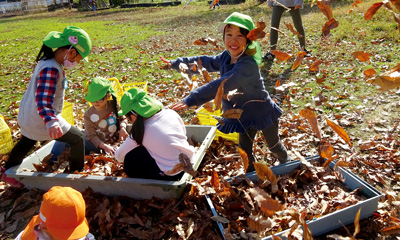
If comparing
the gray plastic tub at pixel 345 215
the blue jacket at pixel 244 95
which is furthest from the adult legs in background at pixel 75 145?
the gray plastic tub at pixel 345 215

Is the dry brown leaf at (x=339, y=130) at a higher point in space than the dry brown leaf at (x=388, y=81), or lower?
lower

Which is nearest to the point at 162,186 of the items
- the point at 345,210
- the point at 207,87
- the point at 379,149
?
the point at 207,87

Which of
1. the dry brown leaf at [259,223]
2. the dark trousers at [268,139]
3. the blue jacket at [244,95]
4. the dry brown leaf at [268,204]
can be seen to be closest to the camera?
the dry brown leaf at [268,204]

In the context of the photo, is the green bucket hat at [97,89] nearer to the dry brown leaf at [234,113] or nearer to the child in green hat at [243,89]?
the child in green hat at [243,89]

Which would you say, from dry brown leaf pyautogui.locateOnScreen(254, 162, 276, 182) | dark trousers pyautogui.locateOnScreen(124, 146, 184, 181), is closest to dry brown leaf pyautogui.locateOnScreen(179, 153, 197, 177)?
dark trousers pyautogui.locateOnScreen(124, 146, 184, 181)

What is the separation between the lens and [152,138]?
112 inches

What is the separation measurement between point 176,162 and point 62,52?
5.64 ft

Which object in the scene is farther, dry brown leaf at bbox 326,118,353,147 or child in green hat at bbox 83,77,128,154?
child in green hat at bbox 83,77,128,154

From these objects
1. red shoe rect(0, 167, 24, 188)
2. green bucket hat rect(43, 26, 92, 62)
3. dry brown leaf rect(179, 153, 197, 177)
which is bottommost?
red shoe rect(0, 167, 24, 188)

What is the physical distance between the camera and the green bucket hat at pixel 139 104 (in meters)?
2.79

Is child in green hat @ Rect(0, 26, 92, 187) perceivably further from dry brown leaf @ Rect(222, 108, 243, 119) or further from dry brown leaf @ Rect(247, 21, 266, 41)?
dry brown leaf @ Rect(247, 21, 266, 41)

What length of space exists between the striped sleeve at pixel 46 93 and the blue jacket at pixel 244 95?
4.65ft

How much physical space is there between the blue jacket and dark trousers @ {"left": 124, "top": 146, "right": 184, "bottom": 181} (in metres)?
0.78

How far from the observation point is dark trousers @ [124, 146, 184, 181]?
3072 millimetres
